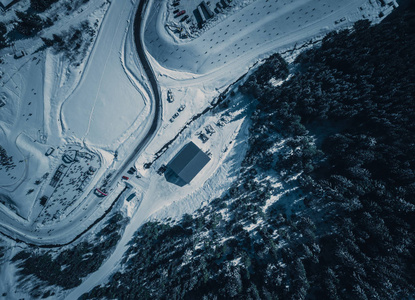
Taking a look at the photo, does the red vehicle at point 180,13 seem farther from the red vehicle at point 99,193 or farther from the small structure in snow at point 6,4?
the red vehicle at point 99,193

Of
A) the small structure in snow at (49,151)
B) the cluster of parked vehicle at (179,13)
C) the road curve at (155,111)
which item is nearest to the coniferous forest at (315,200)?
the road curve at (155,111)

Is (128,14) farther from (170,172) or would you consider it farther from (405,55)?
(405,55)

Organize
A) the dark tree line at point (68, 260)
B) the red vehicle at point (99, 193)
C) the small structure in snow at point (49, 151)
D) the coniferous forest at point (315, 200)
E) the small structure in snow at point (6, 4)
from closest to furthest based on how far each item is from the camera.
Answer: the coniferous forest at point (315, 200)
the small structure in snow at point (6, 4)
the dark tree line at point (68, 260)
the small structure in snow at point (49, 151)
the red vehicle at point (99, 193)

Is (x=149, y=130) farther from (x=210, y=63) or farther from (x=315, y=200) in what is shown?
(x=315, y=200)

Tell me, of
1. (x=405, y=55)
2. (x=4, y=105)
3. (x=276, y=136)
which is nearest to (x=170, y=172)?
(x=276, y=136)

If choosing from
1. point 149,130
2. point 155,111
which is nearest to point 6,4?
point 155,111
